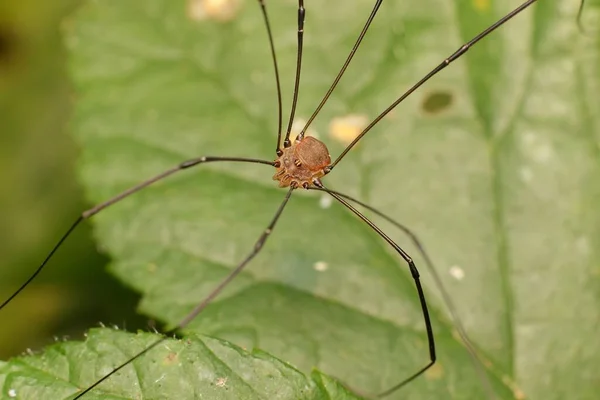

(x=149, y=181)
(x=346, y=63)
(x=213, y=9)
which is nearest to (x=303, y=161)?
(x=346, y=63)

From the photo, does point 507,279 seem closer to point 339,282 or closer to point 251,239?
point 339,282

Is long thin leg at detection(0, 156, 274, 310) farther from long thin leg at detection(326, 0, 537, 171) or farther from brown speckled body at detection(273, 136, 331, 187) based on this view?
long thin leg at detection(326, 0, 537, 171)

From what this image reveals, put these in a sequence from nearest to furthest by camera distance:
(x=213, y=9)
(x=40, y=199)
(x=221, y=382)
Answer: (x=221, y=382) → (x=213, y=9) → (x=40, y=199)

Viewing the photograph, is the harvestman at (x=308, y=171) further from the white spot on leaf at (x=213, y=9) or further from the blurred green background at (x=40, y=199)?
the blurred green background at (x=40, y=199)

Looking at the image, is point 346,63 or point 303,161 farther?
point 346,63

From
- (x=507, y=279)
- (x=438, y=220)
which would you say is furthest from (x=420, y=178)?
(x=507, y=279)

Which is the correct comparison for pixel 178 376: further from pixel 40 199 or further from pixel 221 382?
pixel 40 199

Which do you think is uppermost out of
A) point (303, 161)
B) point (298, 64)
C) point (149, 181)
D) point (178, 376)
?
point (298, 64)
